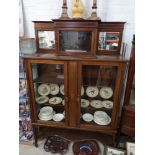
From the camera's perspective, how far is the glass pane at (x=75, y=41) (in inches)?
58.9

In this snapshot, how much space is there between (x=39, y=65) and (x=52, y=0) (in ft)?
2.54

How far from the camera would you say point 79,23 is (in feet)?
4.65

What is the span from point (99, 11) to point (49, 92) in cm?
110

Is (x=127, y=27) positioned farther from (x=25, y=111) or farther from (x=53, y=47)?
(x=25, y=111)

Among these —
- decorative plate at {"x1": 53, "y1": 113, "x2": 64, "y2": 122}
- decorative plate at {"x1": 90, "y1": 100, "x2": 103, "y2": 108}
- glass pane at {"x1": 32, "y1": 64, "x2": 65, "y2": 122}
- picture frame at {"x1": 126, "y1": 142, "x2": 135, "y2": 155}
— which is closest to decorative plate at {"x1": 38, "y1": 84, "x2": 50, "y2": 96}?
glass pane at {"x1": 32, "y1": 64, "x2": 65, "y2": 122}

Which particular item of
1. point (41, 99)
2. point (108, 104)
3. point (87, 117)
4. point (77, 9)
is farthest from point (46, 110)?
point (77, 9)

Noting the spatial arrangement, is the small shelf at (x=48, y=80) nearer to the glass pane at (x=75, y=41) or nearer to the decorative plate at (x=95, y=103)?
the glass pane at (x=75, y=41)

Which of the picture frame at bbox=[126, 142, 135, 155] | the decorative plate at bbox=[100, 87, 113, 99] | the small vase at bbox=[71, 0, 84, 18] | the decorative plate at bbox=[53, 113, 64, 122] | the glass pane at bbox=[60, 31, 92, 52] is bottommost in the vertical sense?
the picture frame at bbox=[126, 142, 135, 155]

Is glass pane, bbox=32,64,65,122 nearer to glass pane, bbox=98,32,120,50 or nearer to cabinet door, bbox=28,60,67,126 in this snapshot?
cabinet door, bbox=28,60,67,126

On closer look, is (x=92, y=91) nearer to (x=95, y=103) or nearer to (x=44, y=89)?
(x=95, y=103)

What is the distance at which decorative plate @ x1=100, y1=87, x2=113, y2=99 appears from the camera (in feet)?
5.03

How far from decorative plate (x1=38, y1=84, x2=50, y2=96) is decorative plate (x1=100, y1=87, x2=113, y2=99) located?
2.09 feet
